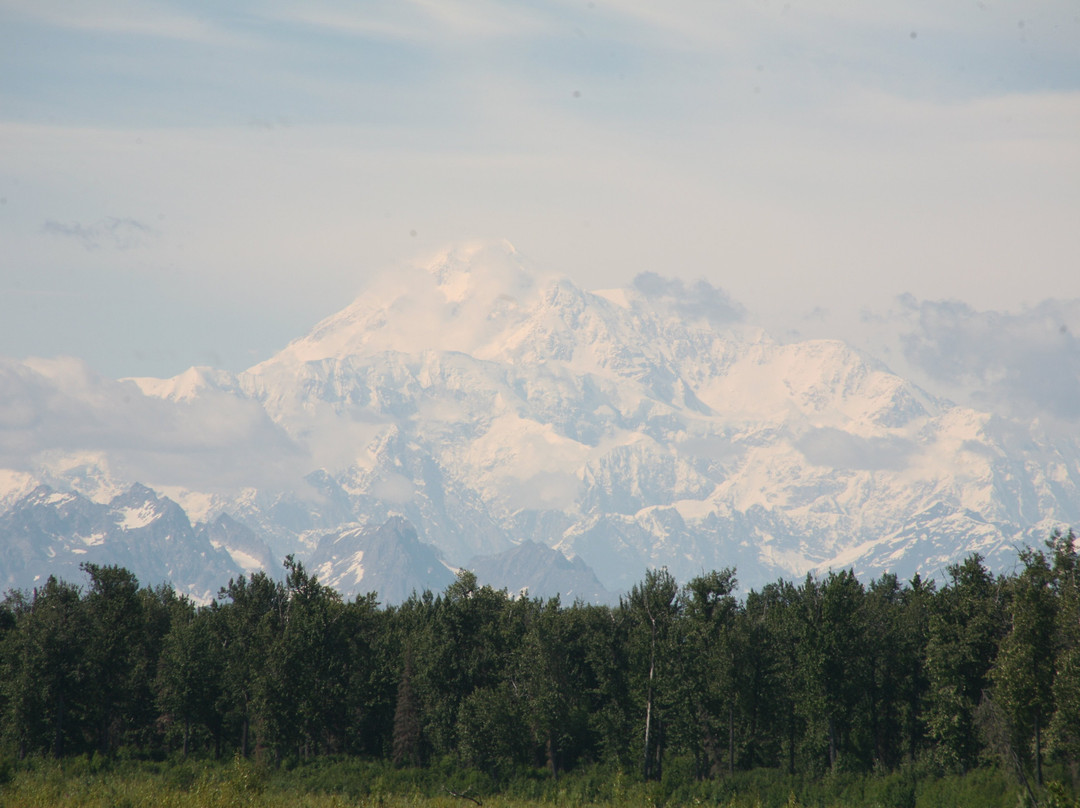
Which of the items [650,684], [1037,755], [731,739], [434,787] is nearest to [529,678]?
[434,787]

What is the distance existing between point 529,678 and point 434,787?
13465mm

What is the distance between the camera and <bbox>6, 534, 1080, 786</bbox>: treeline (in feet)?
307

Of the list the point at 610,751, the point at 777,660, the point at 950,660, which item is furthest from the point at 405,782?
the point at 950,660

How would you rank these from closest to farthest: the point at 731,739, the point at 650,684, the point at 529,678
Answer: the point at 731,739 → the point at 650,684 → the point at 529,678

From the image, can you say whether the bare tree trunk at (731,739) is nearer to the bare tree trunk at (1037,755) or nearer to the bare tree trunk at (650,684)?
the bare tree trunk at (650,684)

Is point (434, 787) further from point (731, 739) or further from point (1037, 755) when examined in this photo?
point (1037, 755)

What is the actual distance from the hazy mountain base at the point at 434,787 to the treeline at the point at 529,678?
2.65 metres

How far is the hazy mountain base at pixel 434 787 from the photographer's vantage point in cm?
7388

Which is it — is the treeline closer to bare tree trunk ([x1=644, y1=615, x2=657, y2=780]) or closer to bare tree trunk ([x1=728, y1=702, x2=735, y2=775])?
bare tree trunk ([x1=644, y1=615, x2=657, y2=780])

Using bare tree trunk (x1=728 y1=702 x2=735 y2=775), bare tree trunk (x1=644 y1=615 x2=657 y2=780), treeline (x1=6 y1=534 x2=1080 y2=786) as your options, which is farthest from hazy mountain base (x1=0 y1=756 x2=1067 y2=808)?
treeline (x1=6 y1=534 x2=1080 y2=786)

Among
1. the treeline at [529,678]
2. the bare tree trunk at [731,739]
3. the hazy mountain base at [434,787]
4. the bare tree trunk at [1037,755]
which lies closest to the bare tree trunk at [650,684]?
the treeline at [529,678]

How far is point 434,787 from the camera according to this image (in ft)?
321

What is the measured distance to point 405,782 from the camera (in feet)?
325

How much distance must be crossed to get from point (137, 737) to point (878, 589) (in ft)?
273
